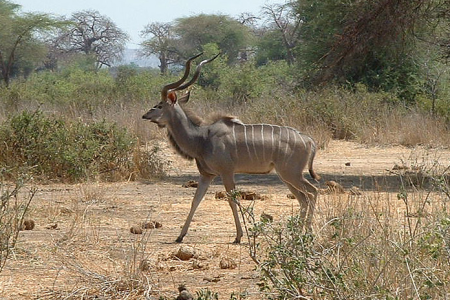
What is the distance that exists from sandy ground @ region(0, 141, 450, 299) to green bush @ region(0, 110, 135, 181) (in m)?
0.35

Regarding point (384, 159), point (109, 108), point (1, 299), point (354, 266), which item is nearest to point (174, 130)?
point (1, 299)

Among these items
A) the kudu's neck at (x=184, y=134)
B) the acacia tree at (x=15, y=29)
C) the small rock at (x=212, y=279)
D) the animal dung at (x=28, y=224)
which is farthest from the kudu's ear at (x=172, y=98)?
the acacia tree at (x=15, y=29)

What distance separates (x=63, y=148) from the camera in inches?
447

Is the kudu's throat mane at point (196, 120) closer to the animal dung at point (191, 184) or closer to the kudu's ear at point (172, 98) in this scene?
the kudu's ear at point (172, 98)

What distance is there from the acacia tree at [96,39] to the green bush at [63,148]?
4381 cm

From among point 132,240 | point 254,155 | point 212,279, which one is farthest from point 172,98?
point 212,279

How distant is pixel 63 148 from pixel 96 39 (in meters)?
46.4

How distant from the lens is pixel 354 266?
4316 millimetres

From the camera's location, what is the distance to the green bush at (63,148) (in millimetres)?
11273

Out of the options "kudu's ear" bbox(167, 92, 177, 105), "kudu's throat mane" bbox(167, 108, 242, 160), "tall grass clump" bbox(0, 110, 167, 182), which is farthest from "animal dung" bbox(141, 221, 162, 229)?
"tall grass clump" bbox(0, 110, 167, 182)

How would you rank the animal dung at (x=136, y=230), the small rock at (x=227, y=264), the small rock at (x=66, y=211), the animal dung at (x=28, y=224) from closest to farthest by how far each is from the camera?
the small rock at (x=227, y=264) → the animal dung at (x=136, y=230) → the animal dung at (x=28, y=224) → the small rock at (x=66, y=211)

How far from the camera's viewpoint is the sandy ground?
545 cm

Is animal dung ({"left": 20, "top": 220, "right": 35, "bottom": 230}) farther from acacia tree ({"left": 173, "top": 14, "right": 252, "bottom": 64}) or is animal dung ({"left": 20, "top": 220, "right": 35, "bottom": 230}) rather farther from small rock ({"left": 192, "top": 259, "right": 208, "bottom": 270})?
acacia tree ({"left": 173, "top": 14, "right": 252, "bottom": 64})

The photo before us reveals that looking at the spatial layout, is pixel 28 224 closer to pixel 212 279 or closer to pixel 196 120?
pixel 196 120
